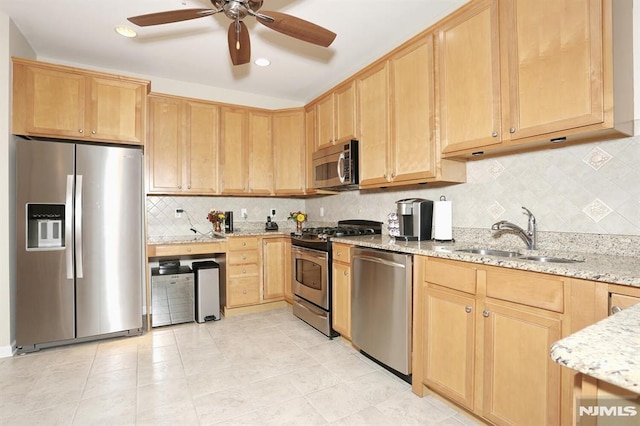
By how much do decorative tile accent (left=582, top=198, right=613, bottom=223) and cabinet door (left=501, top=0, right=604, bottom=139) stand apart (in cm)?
49

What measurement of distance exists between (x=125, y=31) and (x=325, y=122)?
2101 mm

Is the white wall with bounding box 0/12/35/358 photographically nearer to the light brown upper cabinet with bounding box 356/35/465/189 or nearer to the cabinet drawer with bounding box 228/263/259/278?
the cabinet drawer with bounding box 228/263/259/278

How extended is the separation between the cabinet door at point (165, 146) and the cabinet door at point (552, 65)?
131 inches

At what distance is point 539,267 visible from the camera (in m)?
1.45

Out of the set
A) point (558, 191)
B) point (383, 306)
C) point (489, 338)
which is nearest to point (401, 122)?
point (558, 191)

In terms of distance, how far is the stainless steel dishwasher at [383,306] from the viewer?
85.7 inches

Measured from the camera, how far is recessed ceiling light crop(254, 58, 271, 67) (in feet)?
11.3

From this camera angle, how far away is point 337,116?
352 centimetres

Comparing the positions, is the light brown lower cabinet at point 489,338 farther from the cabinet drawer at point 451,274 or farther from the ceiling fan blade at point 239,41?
the ceiling fan blade at point 239,41

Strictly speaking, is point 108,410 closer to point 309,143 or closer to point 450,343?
point 450,343

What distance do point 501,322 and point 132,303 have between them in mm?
3152

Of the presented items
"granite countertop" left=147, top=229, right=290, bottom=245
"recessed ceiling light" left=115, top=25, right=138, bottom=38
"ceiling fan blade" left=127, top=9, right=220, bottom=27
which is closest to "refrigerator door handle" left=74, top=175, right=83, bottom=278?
"granite countertop" left=147, top=229, right=290, bottom=245

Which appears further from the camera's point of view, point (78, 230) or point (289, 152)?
point (289, 152)

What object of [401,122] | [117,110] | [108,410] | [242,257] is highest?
[117,110]
